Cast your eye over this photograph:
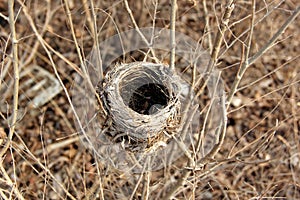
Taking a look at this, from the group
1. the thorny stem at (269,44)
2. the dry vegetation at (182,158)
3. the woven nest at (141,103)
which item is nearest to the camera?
the thorny stem at (269,44)

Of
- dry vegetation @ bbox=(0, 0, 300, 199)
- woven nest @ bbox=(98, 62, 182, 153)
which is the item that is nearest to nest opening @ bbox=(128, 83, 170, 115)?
woven nest @ bbox=(98, 62, 182, 153)

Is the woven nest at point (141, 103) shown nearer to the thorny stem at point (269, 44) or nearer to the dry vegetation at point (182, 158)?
the thorny stem at point (269, 44)

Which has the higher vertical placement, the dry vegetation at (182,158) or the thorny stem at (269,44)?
the thorny stem at (269,44)

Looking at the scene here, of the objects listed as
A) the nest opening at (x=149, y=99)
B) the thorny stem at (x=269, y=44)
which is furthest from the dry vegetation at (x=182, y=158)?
the thorny stem at (x=269, y=44)

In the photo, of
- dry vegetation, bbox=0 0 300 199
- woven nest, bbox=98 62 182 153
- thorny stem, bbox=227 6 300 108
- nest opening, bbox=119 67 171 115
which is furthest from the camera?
dry vegetation, bbox=0 0 300 199

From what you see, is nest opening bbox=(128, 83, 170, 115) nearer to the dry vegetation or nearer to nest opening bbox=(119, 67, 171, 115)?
nest opening bbox=(119, 67, 171, 115)

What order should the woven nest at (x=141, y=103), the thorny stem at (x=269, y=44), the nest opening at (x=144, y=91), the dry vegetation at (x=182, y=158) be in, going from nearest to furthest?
the thorny stem at (x=269, y=44) < the woven nest at (x=141, y=103) < the nest opening at (x=144, y=91) < the dry vegetation at (x=182, y=158)

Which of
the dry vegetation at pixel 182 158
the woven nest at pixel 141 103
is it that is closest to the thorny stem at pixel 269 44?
the woven nest at pixel 141 103

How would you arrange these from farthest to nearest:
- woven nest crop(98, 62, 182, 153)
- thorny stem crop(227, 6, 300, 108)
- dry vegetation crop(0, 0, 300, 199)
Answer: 1. dry vegetation crop(0, 0, 300, 199)
2. woven nest crop(98, 62, 182, 153)
3. thorny stem crop(227, 6, 300, 108)

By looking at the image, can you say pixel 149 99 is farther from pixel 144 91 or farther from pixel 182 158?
pixel 182 158

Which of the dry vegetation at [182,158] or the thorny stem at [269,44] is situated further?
the dry vegetation at [182,158]

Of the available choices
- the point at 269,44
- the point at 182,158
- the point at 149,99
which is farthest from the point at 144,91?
the point at 182,158
